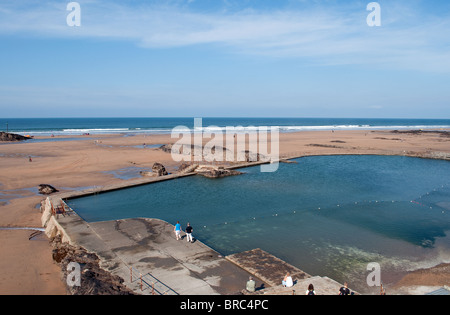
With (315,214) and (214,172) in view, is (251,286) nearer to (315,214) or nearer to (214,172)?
(315,214)

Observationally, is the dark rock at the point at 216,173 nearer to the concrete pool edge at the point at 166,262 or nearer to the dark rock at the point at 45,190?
the dark rock at the point at 45,190

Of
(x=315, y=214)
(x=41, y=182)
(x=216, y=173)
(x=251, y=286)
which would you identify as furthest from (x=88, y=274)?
(x=41, y=182)

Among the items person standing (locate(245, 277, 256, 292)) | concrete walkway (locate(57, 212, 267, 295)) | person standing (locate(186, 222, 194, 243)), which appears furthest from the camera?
person standing (locate(186, 222, 194, 243))

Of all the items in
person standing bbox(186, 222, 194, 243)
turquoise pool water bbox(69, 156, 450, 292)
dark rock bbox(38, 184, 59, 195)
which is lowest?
turquoise pool water bbox(69, 156, 450, 292)

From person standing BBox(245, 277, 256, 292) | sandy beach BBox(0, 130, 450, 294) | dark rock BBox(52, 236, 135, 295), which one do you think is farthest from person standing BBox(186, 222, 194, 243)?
sandy beach BBox(0, 130, 450, 294)

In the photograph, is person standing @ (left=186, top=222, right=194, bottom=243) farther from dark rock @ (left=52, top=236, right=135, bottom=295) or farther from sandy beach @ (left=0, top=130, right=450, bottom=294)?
sandy beach @ (left=0, top=130, right=450, bottom=294)
